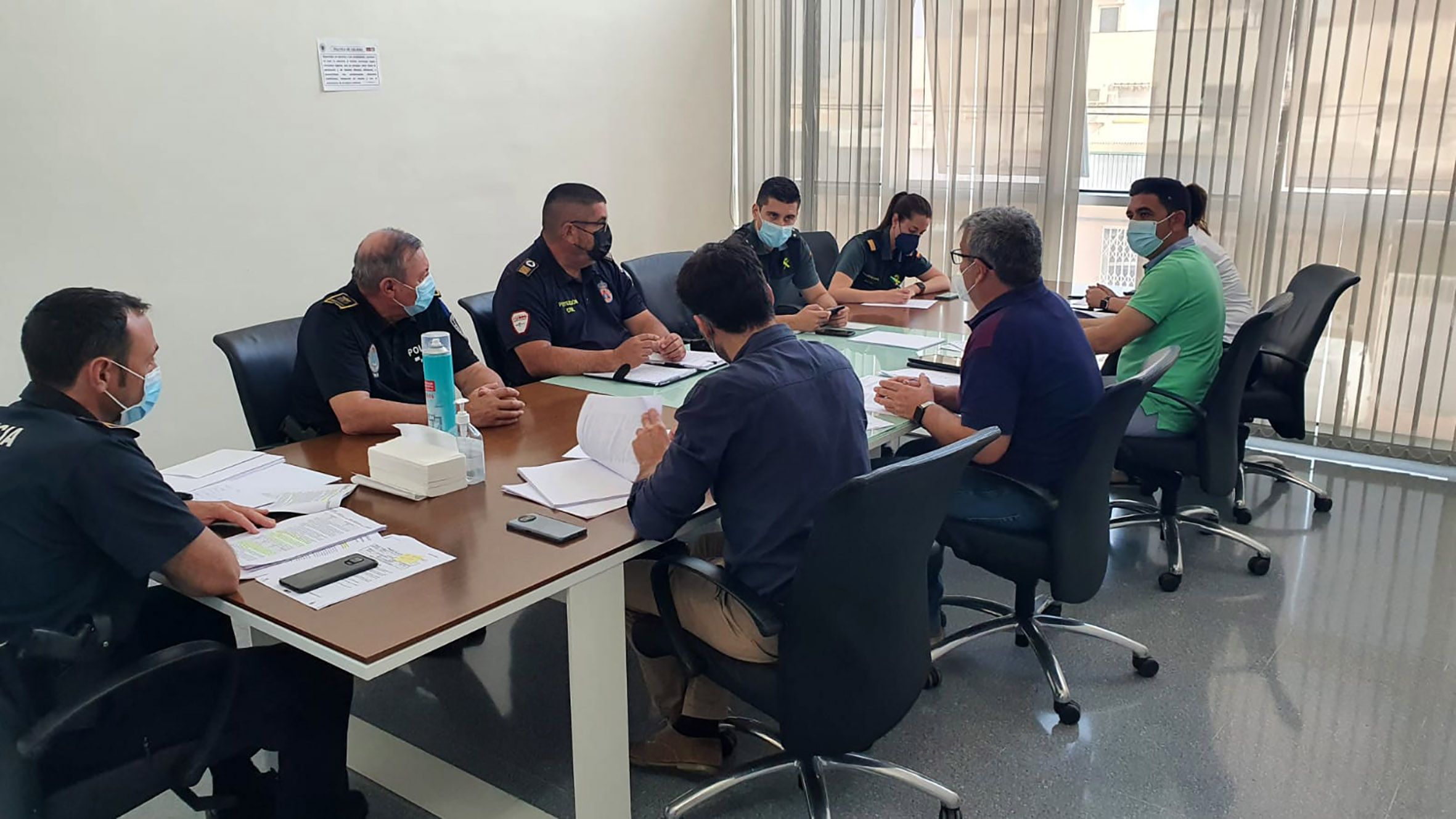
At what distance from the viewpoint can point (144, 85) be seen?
3352 millimetres

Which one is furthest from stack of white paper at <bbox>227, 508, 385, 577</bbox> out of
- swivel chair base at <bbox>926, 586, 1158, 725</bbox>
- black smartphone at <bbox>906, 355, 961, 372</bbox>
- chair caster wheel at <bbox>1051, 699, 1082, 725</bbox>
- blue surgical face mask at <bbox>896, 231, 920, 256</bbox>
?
blue surgical face mask at <bbox>896, 231, 920, 256</bbox>

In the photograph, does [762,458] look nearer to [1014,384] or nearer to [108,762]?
[1014,384]

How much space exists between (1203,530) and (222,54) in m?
3.89

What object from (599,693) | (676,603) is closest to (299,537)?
(599,693)

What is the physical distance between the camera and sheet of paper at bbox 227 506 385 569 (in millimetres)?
1774

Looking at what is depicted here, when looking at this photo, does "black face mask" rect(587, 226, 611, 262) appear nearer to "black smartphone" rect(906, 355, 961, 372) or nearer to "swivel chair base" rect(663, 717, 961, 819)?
"black smartphone" rect(906, 355, 961, 372)

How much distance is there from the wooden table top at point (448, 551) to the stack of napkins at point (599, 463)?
0.18 feet

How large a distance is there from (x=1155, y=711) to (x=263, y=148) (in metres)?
3.49

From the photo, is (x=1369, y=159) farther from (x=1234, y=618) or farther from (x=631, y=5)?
(x=631, y=5)

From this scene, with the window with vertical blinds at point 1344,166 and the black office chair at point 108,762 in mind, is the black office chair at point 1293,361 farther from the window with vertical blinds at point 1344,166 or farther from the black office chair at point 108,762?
the black office chair at point 108,762

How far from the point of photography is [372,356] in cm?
269

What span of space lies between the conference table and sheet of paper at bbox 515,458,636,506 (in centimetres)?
5

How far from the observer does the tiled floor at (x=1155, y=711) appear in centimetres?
224

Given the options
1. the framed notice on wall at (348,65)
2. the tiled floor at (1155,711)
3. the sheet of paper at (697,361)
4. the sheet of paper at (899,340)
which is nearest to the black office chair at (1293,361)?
the tiled floor at (1155,711)
